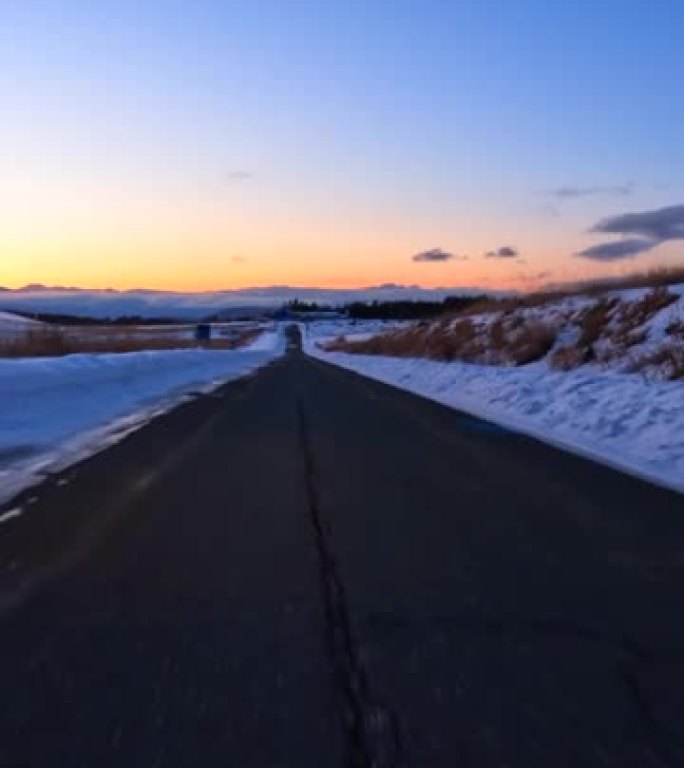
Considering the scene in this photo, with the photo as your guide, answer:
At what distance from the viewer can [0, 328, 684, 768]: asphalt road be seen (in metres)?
4.22

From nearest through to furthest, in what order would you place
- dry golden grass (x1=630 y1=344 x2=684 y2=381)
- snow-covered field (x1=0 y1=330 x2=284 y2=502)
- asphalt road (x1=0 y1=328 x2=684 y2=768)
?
asphalt road (x1=0 y1=328 x2=684 y2=768), snow-covered field (x1=0 y1=330 x2=284 y2=502), dry golden grass (x1=630 y1=344 x2=684 y2=381)

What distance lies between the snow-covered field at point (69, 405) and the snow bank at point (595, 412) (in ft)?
22.9

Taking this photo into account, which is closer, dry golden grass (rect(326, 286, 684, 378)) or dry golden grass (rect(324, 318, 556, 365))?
dry golden grass (rect(326, 286, 684, 378))

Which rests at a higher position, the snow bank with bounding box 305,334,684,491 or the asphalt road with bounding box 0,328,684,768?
the asphalt road with bounding box 0,328,684,768

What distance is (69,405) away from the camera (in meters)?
22.4

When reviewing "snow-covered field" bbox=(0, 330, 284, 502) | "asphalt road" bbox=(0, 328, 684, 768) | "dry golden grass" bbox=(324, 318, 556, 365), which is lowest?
"dry golden grass" bbox=(324, 318, 556, 365)

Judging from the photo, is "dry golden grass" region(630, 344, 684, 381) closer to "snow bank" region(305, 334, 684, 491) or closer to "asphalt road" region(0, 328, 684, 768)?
"snow bank" region(305, 334, 684, 491)

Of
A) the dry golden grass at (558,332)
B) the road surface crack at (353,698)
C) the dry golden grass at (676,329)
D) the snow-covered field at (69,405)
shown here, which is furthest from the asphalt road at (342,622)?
the dry golden grass at (676,329)

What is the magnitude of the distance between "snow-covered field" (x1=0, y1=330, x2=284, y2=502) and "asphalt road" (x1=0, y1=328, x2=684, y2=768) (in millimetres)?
2202

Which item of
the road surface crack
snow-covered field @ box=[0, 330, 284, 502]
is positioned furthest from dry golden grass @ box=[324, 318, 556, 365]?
the road surface crack

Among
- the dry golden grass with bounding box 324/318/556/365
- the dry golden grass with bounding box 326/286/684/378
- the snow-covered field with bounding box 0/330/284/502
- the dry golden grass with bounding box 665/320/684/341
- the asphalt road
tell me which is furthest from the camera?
the dry golden grass with bounding box 324/318/556/365

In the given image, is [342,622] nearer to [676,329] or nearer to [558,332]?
[676,329]

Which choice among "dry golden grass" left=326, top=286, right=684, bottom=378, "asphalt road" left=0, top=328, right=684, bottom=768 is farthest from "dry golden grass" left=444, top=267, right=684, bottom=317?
"asphalt road" left=0, top=328, right=684, bottom=768

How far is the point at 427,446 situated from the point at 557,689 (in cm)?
1038
